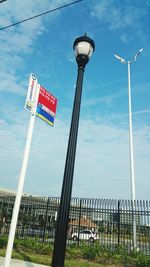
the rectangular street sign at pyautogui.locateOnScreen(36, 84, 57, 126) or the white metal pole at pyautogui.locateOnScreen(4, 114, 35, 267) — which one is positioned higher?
the rectangular street sign at pyautogui.locateOnScreen(36, 84, 57, 126)

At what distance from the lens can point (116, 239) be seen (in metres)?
11.9

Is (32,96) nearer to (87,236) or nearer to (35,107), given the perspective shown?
(35,107)

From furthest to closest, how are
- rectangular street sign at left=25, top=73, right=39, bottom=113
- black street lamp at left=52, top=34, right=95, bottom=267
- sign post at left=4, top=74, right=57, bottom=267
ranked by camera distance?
rectangular street sign at left=25, top=73, right=39, bottom=113
sign post at left=4, top=74, right=57, bottom=267
black street lamp at left=52, top=34, right=95, bottom=267

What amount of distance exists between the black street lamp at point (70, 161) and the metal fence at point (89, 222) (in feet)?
25.7

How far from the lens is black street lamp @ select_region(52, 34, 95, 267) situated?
387cm

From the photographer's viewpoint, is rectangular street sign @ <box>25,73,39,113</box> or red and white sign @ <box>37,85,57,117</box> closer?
rectangular street sign @ <box>25,73,39,113</box>

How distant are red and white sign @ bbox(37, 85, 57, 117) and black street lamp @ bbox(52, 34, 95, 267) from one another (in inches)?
33.0

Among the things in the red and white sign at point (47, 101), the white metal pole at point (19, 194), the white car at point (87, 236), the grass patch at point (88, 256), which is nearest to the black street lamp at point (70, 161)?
the red and white sign at point (47, 101)

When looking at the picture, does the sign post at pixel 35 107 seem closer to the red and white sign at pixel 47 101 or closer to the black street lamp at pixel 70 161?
the red and white sign at pixel 47 101

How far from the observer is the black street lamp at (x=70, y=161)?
387cm

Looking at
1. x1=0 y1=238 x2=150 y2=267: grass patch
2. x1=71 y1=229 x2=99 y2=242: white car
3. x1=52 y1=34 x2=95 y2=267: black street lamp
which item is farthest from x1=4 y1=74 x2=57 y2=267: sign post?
x1=71 y1=229 x2=99 y2=242: white car

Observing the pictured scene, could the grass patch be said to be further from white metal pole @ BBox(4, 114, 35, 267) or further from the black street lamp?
the black street lamp

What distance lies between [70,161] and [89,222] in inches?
390

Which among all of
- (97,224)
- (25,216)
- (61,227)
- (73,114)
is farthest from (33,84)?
(25,216)
